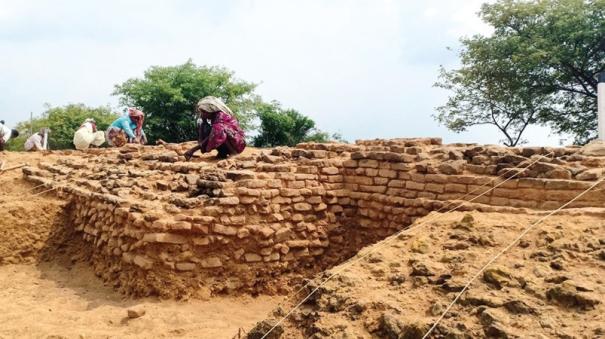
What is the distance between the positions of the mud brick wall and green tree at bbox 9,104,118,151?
15049mm

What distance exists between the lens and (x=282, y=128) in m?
20.0

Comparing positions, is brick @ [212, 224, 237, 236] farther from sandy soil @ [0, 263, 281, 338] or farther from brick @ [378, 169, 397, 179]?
brick @ [378, 169, 397, 179]

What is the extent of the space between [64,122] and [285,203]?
17.7 meters

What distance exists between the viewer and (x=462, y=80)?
55.1 feet

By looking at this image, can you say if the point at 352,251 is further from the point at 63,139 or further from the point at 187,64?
the point at 63,139

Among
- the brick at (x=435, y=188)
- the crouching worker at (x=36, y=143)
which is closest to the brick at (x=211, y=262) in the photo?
the brick at (x=435, y=188)

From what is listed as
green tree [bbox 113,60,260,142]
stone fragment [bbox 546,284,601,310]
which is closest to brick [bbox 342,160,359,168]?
stone fragment [bbox 546,284,601,310]

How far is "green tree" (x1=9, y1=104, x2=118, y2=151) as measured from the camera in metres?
21.0

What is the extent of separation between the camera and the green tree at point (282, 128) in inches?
786

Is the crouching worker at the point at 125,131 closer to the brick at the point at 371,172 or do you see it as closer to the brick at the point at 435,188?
the brick at the point at 371,172

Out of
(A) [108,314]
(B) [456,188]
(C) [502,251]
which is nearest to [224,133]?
(A) [108,314]

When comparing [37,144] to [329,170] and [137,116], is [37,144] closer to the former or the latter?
[137,116]

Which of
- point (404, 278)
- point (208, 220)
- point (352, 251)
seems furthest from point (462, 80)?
point (404, 278)

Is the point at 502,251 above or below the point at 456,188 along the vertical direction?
below
